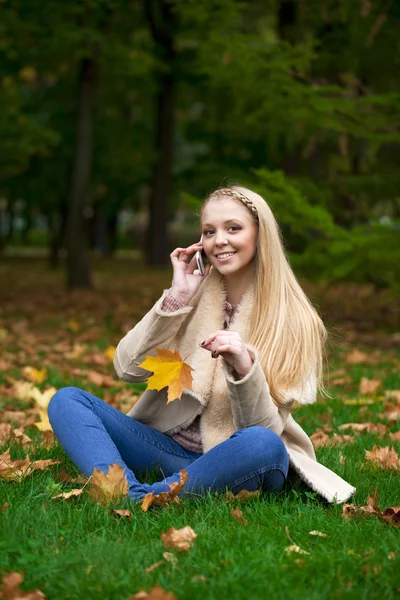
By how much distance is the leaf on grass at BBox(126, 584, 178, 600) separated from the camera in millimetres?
2209

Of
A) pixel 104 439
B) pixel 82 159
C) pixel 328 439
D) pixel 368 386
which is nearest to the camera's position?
pixel 104 439

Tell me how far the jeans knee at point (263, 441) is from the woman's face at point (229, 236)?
2.28 feet

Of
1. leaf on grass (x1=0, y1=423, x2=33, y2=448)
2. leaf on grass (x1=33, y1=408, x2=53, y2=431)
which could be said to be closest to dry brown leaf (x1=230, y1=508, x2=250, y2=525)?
leaf on grass (x1=0, y1=423, x2=33, y2=448)

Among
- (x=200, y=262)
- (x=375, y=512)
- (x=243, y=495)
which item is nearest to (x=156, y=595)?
(x=243, y=495)

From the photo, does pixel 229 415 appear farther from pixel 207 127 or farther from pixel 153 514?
pixel 207 127

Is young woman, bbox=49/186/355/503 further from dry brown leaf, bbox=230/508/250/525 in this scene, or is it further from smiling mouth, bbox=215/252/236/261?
dry brown leaf, bbox=230/508/250/525

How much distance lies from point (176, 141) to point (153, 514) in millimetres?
27430

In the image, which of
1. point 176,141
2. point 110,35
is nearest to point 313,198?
point 110,35

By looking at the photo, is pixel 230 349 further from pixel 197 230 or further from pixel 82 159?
pixel 82 159

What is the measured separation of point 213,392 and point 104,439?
1.56ft

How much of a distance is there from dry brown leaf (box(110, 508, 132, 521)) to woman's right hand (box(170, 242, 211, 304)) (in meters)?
0.91

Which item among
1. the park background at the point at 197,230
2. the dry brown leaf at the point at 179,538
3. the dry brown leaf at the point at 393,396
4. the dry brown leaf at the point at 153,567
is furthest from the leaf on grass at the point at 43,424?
the dry brown leaf at the point at 393,396

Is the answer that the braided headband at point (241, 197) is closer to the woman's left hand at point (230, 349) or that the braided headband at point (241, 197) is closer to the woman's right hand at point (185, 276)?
the woman's right hand at point (185, 276)

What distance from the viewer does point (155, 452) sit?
11.4ft
